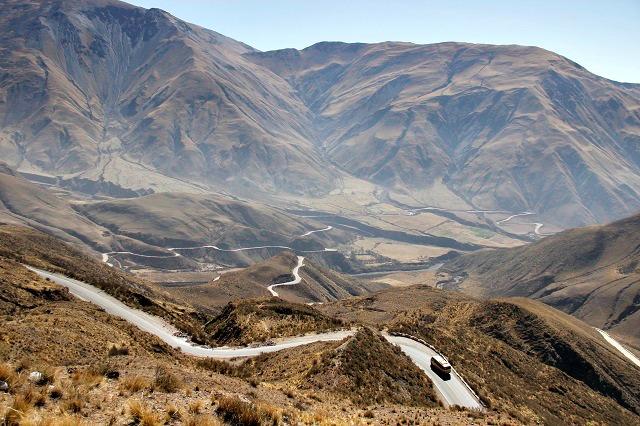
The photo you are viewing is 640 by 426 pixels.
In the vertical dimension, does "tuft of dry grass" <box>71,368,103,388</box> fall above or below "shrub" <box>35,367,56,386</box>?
below

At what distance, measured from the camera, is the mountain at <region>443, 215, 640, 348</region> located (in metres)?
129

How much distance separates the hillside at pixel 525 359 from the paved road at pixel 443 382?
4.40ft

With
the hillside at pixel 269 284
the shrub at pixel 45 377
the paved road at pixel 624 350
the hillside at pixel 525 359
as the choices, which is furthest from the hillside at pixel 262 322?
the paved road at pixel 624 350

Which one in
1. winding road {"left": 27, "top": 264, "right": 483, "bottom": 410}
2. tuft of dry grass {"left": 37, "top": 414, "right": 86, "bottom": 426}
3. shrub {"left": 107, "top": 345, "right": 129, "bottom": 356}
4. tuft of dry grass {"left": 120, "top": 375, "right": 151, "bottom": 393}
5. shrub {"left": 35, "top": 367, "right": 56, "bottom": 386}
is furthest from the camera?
winding road {"left": 27, "top": 264, "right": 483, "bottom": 410}

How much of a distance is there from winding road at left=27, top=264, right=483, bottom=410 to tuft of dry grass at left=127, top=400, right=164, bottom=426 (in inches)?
900

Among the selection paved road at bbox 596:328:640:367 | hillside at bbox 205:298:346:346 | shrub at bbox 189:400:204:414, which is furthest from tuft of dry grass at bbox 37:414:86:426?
paved road at bbox 596:328:640:367

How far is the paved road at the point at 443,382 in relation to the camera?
1393 inches

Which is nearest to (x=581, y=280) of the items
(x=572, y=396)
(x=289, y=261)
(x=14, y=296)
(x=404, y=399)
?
(x=289, y=261)

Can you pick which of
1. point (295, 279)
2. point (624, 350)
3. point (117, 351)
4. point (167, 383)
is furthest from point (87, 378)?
point (295, 279)

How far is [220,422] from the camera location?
16.7m

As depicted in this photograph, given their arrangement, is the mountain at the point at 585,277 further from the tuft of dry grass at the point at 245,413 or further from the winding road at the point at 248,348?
the tuft of dry grass at the point at 245,413

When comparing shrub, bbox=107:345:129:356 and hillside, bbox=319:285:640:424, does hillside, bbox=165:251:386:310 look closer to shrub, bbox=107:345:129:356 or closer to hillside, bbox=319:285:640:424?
hillside, bbox=319:285:640:424

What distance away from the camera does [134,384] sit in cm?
1836

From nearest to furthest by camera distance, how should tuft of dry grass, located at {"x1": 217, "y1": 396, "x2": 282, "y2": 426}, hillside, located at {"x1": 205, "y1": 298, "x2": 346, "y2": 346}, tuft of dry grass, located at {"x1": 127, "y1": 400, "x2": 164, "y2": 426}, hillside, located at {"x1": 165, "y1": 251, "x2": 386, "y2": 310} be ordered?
1. tuft of dry grass, located at {"x1": 127, "y1": 400, "x2": 164, "y2": 426}
2. tuft of dry grass, located at {"x1": 217, "y1": 396, "x2": 282, "y2": 426}
3. hillside, located at {"x1": 205, "y1": 298, "x2": 346, "y2": 346}
4. hillside, located at {"x1": 165, "y1": 251, "x2": 386, "y2": 310}
